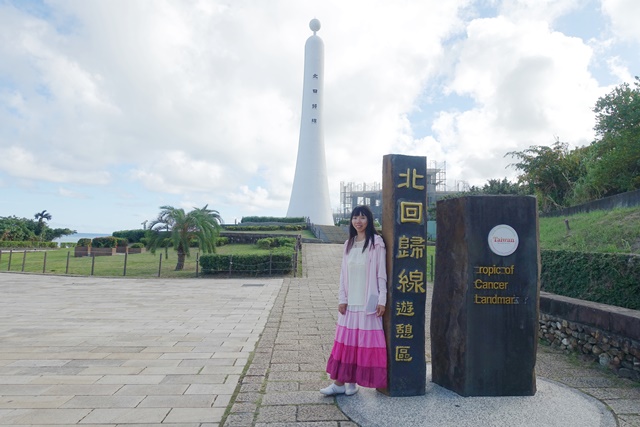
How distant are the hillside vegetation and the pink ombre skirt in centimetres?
460

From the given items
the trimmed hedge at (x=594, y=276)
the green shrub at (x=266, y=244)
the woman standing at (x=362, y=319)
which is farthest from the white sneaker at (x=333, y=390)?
the green shrub at (x=266, y=244)

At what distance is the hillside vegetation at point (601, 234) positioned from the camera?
7.33 metres

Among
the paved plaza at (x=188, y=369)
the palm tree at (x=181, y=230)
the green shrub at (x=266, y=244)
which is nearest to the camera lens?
the paved plaza at (x=188, y=369)

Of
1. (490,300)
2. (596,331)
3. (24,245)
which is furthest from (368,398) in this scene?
(24,245)

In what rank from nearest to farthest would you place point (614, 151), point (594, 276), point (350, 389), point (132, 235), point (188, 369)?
point (350, 389) < point (188, 369) < point (594, 276) < point (614, 151) < point (132, 235)

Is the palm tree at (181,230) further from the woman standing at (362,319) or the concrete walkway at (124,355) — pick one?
the woman standing at (362,319)

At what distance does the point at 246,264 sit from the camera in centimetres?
1361

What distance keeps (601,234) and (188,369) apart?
322 inches

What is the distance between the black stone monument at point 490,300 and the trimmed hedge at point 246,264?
10199 mm

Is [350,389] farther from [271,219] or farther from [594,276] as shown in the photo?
[271,219]

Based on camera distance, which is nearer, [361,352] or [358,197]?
[361,352]

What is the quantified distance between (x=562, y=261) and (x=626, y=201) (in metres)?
6.00

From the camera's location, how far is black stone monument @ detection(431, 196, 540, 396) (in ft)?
11.3

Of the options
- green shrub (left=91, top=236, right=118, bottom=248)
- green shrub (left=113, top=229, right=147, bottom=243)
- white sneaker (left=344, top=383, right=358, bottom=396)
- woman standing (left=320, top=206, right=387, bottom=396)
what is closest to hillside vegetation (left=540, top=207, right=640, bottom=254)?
woman standing (left=320, top=206, right=387, bottom=396)
